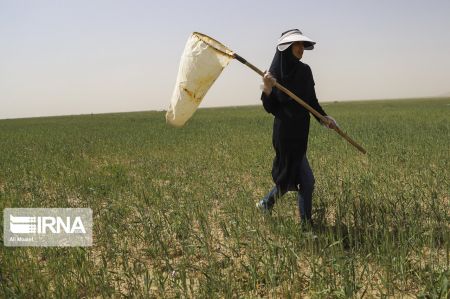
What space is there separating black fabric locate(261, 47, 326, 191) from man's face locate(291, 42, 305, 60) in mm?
77

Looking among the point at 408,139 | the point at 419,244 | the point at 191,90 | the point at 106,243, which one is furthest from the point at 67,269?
the point at 408,139

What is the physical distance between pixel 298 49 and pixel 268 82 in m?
0.44

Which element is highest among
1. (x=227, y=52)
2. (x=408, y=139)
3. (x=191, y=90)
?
(x=227, y=52)

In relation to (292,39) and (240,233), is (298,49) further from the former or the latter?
(240,233)

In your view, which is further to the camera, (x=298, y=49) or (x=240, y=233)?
(x=240, y=233)

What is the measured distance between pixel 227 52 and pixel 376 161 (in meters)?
4.95

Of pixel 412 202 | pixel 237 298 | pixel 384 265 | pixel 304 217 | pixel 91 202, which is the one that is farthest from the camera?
pixel 91 202

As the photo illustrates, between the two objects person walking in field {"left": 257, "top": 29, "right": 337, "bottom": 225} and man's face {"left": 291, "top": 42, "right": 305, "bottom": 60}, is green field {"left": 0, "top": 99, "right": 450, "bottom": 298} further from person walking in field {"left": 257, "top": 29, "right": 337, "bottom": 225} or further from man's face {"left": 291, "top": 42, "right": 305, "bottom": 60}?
man's face {"left": 291, "top": 42, "right": 305, "bottom": 60}

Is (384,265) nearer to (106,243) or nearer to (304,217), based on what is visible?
(304,217)

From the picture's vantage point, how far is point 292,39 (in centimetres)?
354

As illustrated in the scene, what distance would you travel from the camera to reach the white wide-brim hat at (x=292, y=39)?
3.53 m

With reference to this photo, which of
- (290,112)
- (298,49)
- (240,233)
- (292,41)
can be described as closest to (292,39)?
(292,41)

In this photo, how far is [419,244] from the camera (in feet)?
10.5

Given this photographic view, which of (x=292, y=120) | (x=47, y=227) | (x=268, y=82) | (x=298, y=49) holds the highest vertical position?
(x=298, y=49)
